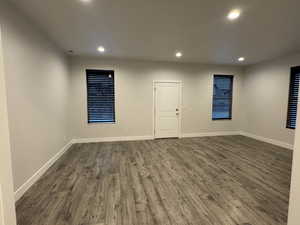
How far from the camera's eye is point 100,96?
5254 mm

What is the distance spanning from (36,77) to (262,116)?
647 cm

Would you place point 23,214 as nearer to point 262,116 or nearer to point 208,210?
point 208,210

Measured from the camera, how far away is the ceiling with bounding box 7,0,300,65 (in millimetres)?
2232

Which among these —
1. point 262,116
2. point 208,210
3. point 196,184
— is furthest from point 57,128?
point 262,116

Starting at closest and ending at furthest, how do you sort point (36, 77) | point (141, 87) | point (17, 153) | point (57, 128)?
point (17, 153) < point (36, 77) < point (57, 128) < point (141, 87)

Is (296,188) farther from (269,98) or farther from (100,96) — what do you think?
(269,98)

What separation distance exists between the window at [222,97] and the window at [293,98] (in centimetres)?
188

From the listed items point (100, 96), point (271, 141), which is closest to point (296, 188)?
point (100, 96)

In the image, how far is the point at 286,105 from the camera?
4695 mm

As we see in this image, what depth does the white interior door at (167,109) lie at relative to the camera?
562cm

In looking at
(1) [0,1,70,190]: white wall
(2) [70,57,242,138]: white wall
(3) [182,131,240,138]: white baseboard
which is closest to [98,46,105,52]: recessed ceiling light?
(2) [70,57,242,138]: white wall

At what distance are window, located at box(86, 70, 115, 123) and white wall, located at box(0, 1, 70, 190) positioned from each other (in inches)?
52.1

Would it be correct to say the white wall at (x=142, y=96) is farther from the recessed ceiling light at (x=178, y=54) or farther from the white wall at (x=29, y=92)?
the white wall at (x=29, y=92)

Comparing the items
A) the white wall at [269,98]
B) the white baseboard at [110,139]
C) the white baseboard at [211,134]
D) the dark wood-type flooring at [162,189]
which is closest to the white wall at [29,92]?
the dark wood-type flooring at [162,189]
